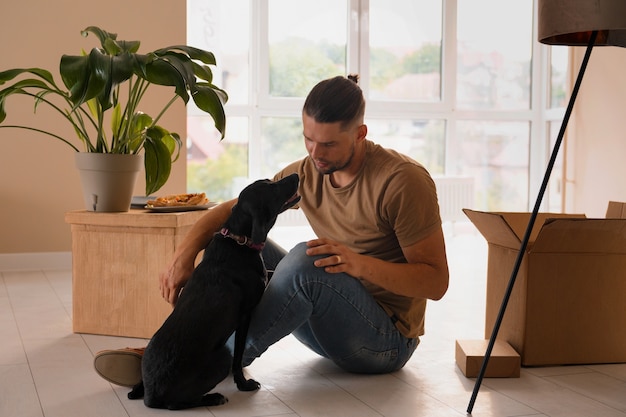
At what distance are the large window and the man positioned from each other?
13.2ft

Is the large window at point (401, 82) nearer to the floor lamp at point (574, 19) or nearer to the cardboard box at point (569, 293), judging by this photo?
the cardboard box at point (569, 293)

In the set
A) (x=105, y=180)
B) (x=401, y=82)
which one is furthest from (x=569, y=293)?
(x=401, y=82)

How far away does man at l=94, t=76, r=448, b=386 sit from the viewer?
1.96 m

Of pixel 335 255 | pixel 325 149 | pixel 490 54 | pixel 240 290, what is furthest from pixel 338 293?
pixel 490 54

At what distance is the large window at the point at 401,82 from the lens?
20.1 ft

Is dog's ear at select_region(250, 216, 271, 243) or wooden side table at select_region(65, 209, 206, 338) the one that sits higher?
dog's ear at select_region(250, 216, 271, 243)

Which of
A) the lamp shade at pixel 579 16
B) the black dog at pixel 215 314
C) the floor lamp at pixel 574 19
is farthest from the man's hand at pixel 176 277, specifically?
the lamp shade at pixel 579 16

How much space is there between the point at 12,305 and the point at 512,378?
215 cm

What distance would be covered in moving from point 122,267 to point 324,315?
99cm

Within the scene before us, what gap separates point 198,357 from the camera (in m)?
1.80

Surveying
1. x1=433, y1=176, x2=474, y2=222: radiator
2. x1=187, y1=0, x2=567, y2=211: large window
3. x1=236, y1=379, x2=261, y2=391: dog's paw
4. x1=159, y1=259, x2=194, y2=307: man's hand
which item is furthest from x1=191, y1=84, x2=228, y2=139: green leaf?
x1=433, y1=176, x2=474, y2=222: radiator

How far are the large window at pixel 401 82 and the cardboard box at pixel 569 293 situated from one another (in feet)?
13.0

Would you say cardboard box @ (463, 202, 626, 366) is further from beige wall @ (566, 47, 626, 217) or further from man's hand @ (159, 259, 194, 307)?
beige wall @ (566, 47, 626, 217)

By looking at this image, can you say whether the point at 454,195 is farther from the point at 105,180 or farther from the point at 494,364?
the point at 494,364
